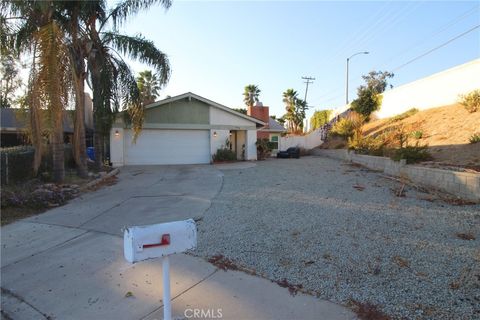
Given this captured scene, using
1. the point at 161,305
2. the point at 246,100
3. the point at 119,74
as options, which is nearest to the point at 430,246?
the point at 161,305

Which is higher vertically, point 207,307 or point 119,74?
point 119,74

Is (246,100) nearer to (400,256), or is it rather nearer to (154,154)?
(154,154)

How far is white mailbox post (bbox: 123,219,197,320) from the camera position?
2244mm

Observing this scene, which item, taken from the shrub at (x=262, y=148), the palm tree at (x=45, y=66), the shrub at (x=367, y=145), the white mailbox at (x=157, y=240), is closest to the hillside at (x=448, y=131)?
the shrub at (x=367, y=145)

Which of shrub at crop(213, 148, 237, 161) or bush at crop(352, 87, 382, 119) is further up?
bush at crop(352, 87, 382, 119)

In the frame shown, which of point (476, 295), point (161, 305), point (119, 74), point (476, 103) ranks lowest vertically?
point (161, 305)

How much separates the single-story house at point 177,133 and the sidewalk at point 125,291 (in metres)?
13.4

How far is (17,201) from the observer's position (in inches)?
313

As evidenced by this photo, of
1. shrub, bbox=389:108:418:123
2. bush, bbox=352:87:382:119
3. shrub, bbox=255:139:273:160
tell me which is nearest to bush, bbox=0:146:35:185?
shrub, bbox=255:139:273:160

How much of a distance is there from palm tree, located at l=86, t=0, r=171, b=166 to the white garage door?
12.9ft

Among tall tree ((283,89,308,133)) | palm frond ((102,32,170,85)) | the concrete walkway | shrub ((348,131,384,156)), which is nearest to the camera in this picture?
the concrete walkway

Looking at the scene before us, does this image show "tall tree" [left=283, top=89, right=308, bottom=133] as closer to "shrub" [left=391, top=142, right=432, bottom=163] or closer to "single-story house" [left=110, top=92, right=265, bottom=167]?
"single-story house" [left=110, top=92, right=265, bottom=167]

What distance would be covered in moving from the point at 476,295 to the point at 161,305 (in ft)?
10.4
